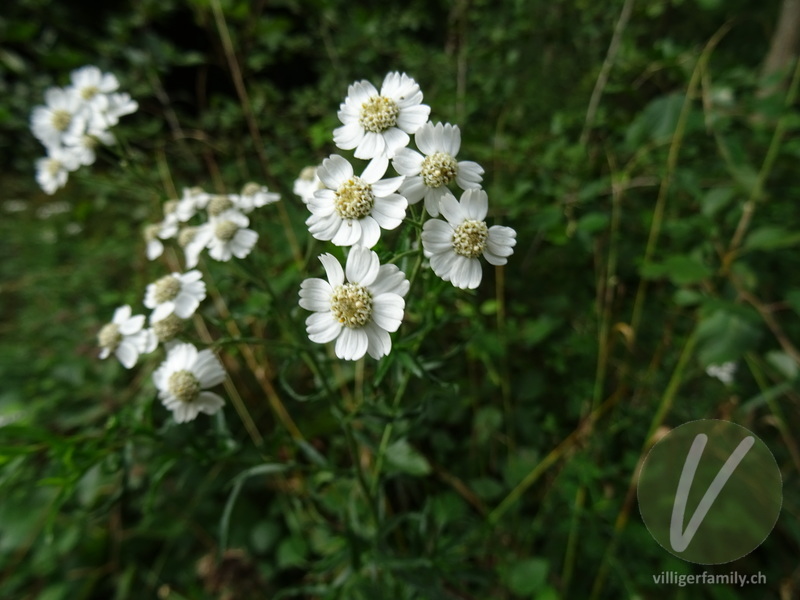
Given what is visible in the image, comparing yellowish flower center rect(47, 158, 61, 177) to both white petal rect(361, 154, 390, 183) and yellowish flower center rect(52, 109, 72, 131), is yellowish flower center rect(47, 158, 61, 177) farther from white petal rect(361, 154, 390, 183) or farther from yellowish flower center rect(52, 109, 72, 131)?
white petal rect(361, 154, 390, 183)

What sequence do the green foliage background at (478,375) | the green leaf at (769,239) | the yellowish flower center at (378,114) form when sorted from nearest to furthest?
the yellowish flower center at (378,114) → the green foliage background at (478,375) → the green leaf at (769,239)

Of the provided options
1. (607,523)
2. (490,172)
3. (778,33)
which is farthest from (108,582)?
(778,33)

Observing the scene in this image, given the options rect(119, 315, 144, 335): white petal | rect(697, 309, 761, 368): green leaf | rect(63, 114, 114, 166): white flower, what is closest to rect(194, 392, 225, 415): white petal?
rect(119, 315, 144, 335): white petal

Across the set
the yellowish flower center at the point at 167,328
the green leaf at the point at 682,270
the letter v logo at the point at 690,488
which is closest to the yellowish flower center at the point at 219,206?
the yellowish flower center at the point at 167,328

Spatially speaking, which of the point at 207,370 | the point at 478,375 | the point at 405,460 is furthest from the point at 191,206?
the point at 478,375

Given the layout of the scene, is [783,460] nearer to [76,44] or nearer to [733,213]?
[733,213]

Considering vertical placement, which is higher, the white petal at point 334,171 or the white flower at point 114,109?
the white flower at point 114,109

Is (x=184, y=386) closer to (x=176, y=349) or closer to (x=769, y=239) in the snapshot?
(x=176, y=349)

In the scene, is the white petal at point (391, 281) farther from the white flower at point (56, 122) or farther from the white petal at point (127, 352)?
the white flower at point (56, 122)
